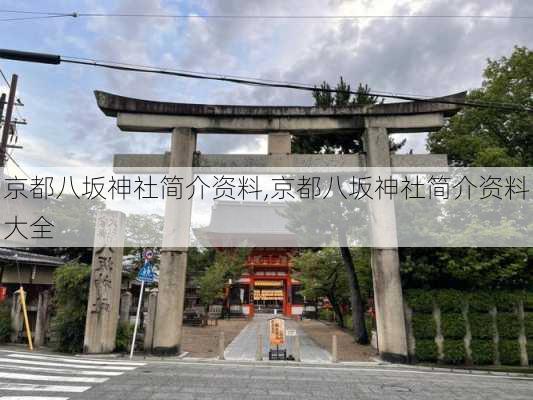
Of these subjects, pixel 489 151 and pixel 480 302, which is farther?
pixel 489 151

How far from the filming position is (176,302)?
10.6m

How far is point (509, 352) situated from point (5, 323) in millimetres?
15559

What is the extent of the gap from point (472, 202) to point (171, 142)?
1017 centimetres

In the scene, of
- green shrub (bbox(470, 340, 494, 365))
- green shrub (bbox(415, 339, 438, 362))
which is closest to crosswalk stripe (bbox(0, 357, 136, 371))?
green shrub (bbox(415, 339, 438, 362))

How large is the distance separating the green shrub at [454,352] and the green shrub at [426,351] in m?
0.30

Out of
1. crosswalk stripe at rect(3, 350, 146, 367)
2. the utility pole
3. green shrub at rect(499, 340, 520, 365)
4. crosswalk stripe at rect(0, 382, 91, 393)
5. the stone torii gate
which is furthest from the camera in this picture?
the utility pole

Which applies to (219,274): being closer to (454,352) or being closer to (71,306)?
(71,306)

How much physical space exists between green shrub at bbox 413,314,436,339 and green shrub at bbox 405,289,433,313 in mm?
253

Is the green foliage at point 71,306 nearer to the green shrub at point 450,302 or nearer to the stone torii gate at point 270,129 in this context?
the stone torii gate at point 270,129

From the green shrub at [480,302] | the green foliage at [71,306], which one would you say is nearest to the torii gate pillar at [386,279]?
the green shrub at [480,302]

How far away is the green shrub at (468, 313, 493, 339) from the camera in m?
10.4

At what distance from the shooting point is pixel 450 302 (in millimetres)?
10609

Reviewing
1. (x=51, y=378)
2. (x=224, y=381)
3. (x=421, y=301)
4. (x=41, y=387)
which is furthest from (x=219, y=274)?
(x=41, y=387)

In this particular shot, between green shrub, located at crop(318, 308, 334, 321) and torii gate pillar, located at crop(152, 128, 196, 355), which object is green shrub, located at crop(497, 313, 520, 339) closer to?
torii gate pillar, located at crop(152, 128, 196, 355)
